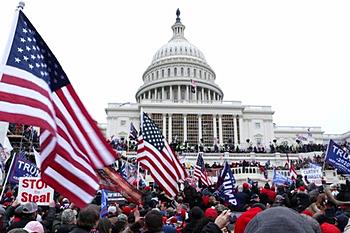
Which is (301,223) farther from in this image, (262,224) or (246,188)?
(246,188)

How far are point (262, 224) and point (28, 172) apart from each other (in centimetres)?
922

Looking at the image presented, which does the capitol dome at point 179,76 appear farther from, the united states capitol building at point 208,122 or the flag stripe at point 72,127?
the flag stripe at point 72,127

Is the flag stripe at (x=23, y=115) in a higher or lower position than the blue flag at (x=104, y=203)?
higher

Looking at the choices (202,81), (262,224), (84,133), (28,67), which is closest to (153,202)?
(84,133)

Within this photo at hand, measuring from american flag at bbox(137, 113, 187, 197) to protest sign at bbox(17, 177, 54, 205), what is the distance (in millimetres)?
2890

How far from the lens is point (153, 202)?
27.5 ft

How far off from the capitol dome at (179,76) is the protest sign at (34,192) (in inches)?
2594

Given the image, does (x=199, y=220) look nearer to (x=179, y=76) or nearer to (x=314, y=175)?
(x=314, y=175)

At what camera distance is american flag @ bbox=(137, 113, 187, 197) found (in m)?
9.62

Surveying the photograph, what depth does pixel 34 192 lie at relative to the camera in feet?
23.5

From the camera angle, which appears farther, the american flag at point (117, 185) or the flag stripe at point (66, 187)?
the american flag at point (117, 185)

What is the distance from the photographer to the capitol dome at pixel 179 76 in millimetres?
78875

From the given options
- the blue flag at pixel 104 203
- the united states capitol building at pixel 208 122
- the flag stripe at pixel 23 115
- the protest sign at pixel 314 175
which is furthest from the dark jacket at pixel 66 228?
the united states capitol building at pixel 208 122

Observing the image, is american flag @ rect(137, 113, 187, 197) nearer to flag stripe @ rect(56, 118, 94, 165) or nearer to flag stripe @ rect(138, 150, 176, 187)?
flag stripe @ rect(138, 150, 176, 187)
